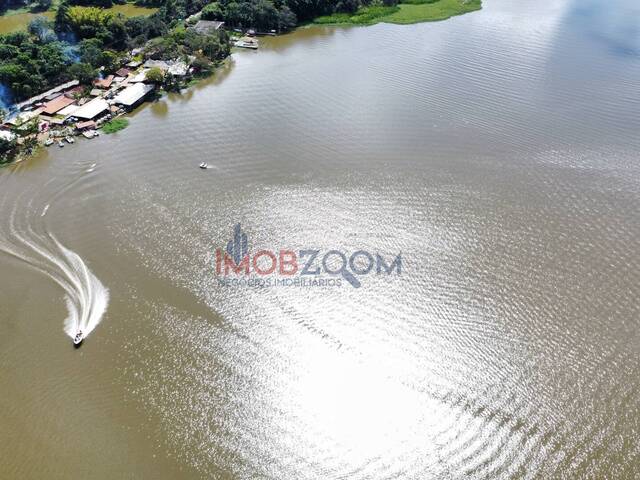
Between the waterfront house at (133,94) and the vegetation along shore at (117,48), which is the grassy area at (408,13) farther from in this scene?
the waterfront house at (133,94)

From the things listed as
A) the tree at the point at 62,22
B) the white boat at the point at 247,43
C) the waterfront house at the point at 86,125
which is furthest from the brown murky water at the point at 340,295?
the tree at the point at 62,22

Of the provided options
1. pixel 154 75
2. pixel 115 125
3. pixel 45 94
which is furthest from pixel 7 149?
pixel 154 75

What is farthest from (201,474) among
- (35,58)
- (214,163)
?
(35,58)

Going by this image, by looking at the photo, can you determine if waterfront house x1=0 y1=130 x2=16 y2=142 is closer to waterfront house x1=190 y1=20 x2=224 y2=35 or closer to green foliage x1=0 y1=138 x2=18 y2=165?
green foliage x1=0 y1=138 x2=18 y2=165

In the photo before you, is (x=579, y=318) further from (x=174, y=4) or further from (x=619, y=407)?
(x=174, y=4)

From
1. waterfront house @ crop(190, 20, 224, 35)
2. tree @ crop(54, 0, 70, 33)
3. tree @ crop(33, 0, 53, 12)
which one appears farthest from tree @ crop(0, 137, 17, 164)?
tree @ crop(33, 0, 53, 12)

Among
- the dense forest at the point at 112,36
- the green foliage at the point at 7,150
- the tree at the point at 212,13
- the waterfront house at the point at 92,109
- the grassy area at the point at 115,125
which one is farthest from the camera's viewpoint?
the tree at the point at 212,13
